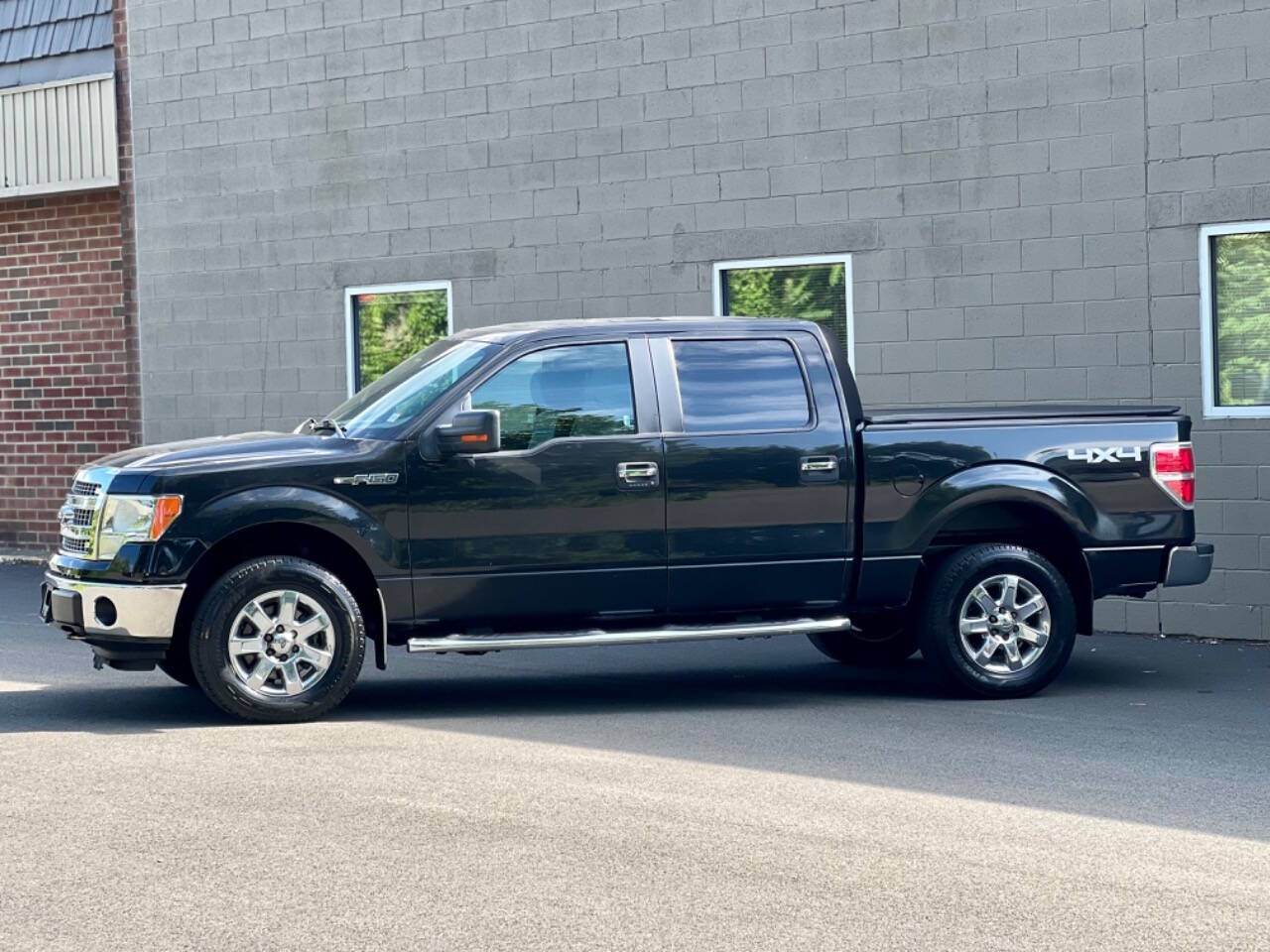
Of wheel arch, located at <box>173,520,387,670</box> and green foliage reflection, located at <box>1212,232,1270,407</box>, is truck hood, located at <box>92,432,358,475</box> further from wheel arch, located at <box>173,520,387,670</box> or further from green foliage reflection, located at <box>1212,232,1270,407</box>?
green foliage reflection, located at <box>1212,232,1270,407</box>

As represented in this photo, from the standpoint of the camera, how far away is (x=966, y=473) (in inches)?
416

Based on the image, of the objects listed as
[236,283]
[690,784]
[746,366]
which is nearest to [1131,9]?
[746,366]

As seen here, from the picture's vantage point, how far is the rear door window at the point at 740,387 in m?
10.4

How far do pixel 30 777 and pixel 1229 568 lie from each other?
7969 millimetres

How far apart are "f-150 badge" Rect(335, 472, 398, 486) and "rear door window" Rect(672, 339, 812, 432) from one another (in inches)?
59.9

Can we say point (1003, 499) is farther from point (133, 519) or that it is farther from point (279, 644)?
point (133, 519)

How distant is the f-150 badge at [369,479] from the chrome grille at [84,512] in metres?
1.10

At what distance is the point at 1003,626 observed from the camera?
10.7 meters

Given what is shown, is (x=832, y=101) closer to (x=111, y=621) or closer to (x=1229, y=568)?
(x=1229, y=568)

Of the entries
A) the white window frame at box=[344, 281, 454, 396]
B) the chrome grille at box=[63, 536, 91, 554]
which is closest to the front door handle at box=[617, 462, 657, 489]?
the chrome grille at box=[63, 536, 91, 554]

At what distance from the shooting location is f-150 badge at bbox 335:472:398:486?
9.84 metres

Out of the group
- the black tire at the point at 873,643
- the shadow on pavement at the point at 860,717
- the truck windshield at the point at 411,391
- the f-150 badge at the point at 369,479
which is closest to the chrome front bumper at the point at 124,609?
the shadow on pavement at the point at 860,717

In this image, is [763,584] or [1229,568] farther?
[1229,568]

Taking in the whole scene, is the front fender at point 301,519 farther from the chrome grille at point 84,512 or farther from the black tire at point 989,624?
the black tire at point 989,624
